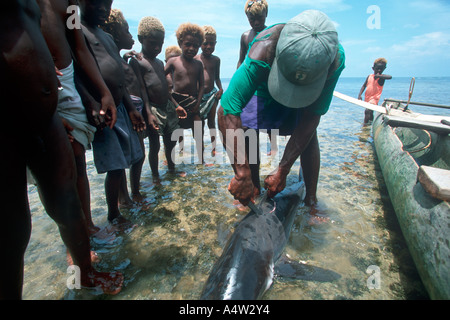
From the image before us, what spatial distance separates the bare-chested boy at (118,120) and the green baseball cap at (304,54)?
4.77 feet

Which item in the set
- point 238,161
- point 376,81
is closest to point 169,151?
point 238,161

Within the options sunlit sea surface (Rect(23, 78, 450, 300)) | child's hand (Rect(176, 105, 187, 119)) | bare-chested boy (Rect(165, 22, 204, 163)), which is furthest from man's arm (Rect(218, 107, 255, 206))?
bare-chested boy (Rect(165, 22, 204, 163))

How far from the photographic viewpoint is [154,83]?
3.17 m

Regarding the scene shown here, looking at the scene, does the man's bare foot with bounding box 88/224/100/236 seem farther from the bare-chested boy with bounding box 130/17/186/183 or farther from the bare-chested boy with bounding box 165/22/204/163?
the bare-chested boy with bounding box 165/22/204/163

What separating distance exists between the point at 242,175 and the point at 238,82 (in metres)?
0.79

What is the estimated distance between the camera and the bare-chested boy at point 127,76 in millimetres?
2604

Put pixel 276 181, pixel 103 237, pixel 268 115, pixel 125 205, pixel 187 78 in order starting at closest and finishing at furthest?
pixel 276 181 → pixel 103 237 → pixel 268 115 → pixel 125 205 → pixel 187 78

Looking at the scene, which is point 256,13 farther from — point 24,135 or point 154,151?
point 24,135

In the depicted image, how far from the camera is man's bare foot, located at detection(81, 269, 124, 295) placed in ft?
5.09

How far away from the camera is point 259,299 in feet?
4.65

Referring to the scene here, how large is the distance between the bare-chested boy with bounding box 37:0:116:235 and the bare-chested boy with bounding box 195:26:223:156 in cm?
282

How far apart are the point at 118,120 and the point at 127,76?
3.04ft
